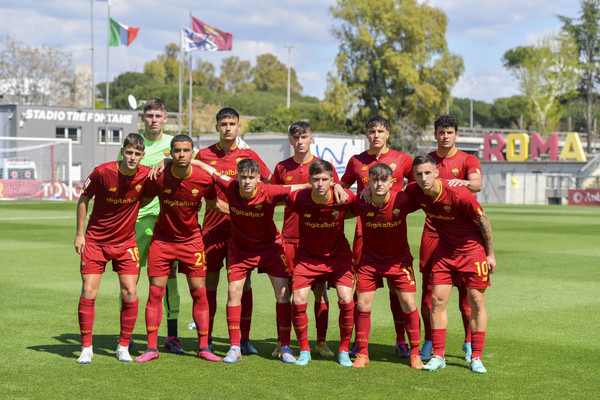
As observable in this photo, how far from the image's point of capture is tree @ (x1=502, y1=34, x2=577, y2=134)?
76812mm

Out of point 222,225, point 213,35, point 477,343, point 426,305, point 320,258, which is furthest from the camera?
point 213,35

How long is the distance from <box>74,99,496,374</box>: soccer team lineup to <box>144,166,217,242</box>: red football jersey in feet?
0.04

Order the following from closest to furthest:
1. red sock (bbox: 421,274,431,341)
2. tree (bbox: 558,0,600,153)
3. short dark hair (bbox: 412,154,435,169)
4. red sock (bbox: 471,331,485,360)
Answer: short dark hair (bbox: 412,154,435,169), red sock (bbox: 471,331,485,360), red sock (bbox: 421,274,431,341), tree (bbox: 558,0,600,153)

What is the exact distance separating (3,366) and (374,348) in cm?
378

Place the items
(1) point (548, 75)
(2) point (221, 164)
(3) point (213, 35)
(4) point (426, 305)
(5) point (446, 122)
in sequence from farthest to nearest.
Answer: (1) point (548, 75) < (3) point (213, 35) < (2) point (221, 164) < (4) point (426, 305) < (5) point (446, 122)

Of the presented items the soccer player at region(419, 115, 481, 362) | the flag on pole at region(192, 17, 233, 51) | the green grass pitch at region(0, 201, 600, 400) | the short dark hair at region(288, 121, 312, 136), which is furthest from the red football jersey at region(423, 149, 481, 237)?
the flag on pole at region(192, 17, 233, 51)

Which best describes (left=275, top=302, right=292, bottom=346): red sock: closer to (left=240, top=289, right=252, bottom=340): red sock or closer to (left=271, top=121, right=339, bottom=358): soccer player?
(left=271, top=121, right=339, bottom=358): soccer player

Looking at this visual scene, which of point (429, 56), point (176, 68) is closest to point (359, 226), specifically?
point (429, 56)

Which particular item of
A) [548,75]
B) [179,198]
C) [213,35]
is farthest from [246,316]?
[548,75]

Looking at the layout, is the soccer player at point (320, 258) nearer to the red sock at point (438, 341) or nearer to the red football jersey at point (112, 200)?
the red sock at point (438, 341)

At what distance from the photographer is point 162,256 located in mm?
7957

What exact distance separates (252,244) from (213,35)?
45.5 m

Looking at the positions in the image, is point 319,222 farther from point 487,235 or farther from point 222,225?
point 487,235

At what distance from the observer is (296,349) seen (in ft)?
27.5
